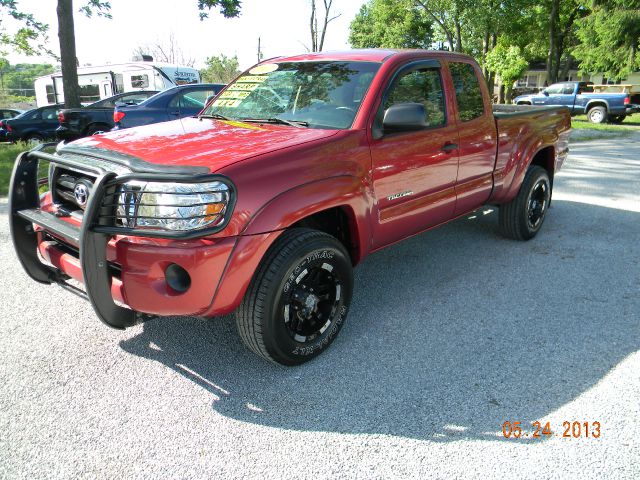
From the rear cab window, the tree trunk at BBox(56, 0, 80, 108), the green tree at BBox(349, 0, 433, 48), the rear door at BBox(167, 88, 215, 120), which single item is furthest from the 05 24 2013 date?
the green tree at BBox(349, 0, 433, 48)

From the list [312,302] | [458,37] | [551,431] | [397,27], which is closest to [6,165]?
[312,302]

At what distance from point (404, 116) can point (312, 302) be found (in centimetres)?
128

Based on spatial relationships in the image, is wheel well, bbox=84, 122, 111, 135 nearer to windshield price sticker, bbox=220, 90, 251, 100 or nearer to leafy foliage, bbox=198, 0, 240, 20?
leafy foliage, bbox=198, 0, 240, 20

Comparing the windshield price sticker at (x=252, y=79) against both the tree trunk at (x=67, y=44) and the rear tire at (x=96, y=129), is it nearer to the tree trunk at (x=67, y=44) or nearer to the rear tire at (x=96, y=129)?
the rear tire at (x=96, y=129)

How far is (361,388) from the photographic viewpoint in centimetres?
274

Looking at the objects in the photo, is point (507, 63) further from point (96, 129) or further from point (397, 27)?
point (96, 129)

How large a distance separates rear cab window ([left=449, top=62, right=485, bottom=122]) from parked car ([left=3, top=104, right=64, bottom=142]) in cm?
1439

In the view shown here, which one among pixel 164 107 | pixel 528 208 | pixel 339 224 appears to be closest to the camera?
pixel 339 224

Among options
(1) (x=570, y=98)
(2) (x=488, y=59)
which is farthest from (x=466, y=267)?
(2) (x=488, y=59)

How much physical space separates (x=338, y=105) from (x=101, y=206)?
167cm

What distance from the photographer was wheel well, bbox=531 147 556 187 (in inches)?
213

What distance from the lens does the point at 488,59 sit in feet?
92.7

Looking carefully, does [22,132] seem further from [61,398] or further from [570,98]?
[570,98]

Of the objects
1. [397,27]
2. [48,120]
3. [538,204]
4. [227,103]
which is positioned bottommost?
[538,204]
